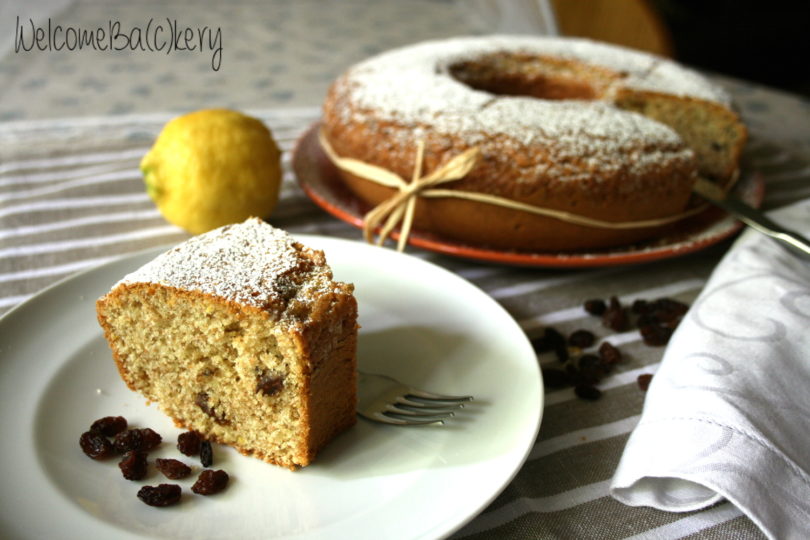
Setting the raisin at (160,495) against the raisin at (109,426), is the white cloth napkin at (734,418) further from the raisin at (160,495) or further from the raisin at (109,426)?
the raisin at (109,426)

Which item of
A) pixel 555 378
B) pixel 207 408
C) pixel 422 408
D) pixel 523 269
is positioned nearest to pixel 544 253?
pixel 523 269

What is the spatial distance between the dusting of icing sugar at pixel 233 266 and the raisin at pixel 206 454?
1.05 ft

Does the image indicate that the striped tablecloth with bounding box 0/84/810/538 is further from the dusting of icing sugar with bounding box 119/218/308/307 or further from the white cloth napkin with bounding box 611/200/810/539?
the dusting of icing sugar with bounding box 119/218/308/307

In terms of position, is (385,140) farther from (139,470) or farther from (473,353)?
(139,470)

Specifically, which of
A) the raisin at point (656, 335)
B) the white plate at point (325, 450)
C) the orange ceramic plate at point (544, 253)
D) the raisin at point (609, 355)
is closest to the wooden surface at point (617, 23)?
the orange ceramic plate at point (544, 253)

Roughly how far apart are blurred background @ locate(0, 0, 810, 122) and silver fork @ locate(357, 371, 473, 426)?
2165mm

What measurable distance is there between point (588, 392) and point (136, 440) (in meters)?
0.99

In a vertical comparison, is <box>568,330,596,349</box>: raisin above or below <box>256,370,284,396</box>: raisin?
below

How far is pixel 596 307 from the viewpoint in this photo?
73.7 inches

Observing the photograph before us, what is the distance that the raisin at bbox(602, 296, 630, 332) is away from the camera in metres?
1.81

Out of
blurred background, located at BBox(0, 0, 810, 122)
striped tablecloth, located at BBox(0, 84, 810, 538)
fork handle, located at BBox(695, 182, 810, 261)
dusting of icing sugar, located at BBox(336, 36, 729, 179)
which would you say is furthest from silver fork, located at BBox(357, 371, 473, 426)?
blurred background, located at BBox(0, 0, 810, 122)

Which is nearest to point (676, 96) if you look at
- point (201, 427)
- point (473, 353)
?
point (473, 353)

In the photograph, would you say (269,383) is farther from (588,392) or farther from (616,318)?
(616,318)

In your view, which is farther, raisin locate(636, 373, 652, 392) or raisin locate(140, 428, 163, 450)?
raisin locate(636, 373, 652, 392)
